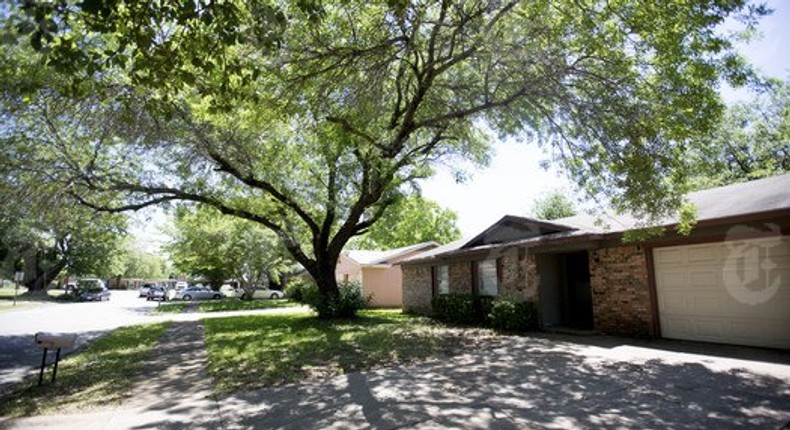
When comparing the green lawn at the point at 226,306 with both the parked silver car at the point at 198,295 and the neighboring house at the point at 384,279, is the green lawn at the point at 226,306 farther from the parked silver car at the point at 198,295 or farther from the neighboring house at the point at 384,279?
the parked silver car at the point at 198,295

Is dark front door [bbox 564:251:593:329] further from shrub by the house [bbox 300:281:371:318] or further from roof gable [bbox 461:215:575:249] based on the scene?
shrub by the house [bbox 300:281:371:318]

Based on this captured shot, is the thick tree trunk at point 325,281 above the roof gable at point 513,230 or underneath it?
underneath

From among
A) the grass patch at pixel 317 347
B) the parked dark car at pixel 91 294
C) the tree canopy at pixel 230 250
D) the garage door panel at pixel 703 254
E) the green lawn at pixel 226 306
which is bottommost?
the grass patch at pixel 317 347

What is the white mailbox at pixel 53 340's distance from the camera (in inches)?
317

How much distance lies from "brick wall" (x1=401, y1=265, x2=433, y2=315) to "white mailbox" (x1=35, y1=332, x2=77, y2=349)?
1496 cm

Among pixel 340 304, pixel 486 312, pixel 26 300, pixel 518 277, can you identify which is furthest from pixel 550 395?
pixel 26 300

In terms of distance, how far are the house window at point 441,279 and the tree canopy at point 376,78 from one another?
6.76 meters

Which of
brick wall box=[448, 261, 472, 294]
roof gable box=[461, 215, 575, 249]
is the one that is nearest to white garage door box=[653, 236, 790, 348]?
roof gable box=[461, 215, 575, 249]

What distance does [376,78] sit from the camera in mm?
10328

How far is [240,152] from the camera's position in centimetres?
1562

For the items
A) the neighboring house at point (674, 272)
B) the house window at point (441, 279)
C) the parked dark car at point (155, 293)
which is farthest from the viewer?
the parked dark car at point (155, 293)

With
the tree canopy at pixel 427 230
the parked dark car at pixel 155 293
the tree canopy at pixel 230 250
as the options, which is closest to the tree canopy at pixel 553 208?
the tree canopy at pixel 427 230

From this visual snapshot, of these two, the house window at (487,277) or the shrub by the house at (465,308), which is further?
the house window at (487,277)

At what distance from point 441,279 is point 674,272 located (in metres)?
10.8
